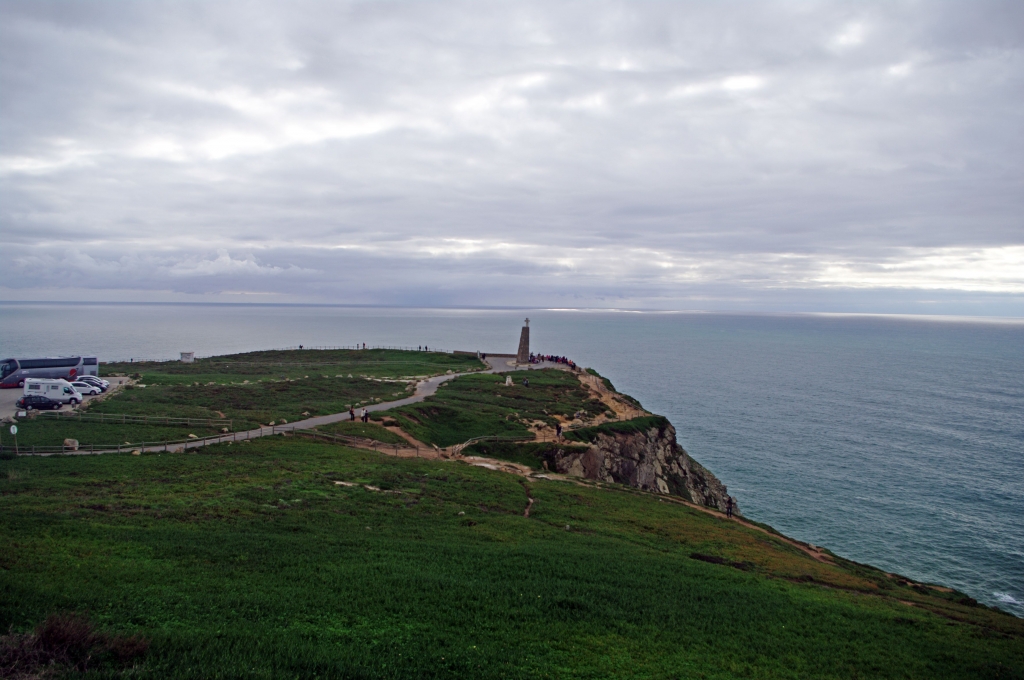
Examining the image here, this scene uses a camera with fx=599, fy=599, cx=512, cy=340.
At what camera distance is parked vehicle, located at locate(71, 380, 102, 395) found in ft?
137

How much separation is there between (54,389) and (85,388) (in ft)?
14.2

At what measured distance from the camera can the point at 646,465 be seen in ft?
151

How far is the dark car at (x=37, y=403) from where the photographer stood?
3666 cm

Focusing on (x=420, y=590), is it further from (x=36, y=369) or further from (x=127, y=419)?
(x=36, y=369)

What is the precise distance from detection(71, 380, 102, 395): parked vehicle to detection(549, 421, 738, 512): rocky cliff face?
1282 inches

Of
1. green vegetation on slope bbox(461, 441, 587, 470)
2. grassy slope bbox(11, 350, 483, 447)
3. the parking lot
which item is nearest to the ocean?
green vegetation on slope bbox(461, 441, 587, 470)

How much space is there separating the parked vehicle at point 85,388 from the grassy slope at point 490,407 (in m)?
20.9

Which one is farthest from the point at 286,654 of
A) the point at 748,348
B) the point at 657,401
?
the point at 748,348

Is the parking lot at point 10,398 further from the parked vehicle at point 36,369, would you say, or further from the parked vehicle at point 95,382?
the parked vehicle at point 36,369

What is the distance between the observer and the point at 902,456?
59.5 m

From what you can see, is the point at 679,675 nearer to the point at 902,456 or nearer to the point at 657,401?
the point at 902,456

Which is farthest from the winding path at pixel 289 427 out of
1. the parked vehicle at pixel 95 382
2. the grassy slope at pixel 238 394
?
the parked vehicle at pixel 95 382

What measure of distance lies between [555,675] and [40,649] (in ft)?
30.2

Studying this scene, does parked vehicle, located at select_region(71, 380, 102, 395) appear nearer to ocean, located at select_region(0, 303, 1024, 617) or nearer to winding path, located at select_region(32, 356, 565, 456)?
winding path, located at select_region(32, 356, 565, 456)
